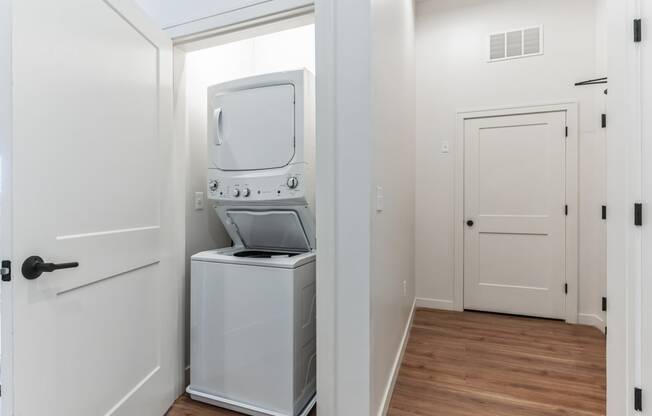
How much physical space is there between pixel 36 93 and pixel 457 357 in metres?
2.70

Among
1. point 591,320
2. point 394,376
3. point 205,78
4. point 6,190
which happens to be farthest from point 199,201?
point 591,320

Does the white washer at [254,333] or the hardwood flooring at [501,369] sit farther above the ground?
the white washer at [254,333]

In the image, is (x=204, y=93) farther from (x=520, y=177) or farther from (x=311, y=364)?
(x=520, y=177)

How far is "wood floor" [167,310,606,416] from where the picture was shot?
178cm

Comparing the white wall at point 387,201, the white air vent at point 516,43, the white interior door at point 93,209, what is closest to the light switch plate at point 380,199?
the white wall at point 387,201

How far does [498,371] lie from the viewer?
2.15m

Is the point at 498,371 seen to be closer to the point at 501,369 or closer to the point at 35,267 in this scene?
the point at 501,369

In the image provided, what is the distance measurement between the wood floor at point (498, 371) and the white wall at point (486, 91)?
536 millimetres

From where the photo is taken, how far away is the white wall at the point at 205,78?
2.00 m

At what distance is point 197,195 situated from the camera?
2.10 m

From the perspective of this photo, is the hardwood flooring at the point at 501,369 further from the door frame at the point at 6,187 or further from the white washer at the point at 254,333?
the door frame at the point at 6,187

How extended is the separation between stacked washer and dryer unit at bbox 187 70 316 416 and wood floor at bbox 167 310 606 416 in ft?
0.86

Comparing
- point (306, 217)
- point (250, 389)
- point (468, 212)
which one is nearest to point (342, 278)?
point (306, 217)

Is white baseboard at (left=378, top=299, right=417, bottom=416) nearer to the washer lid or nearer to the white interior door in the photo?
the washer lid
